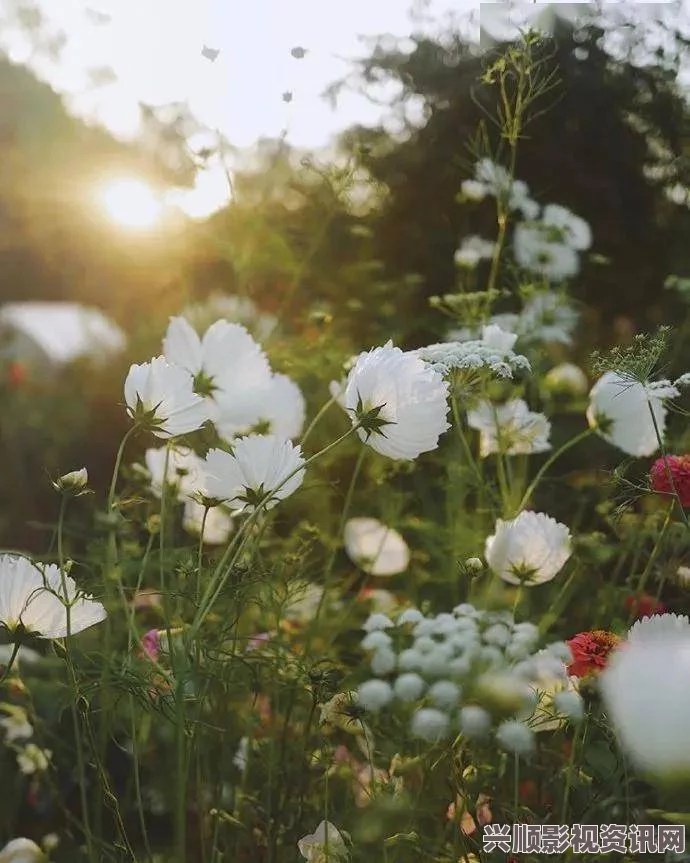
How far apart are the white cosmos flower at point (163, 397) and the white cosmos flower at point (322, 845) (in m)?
0.26

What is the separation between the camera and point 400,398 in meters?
0.58

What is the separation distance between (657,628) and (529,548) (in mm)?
213

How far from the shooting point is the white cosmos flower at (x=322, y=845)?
62 cm

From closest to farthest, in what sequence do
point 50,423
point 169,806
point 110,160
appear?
point 169,806 → point 50,423 → point 110,160

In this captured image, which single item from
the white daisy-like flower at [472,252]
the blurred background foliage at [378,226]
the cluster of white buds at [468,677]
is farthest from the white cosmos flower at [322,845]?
the white daisy-like flower at [472,252]

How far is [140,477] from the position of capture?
0.93 metres

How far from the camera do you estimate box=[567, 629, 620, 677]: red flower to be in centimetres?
57

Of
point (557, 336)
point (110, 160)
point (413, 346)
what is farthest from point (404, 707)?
point (110, 160)

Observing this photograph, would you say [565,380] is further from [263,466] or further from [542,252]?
[263,466]

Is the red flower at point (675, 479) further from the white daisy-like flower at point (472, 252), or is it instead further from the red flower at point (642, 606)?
the white daisy-like flower at point (472, 252)

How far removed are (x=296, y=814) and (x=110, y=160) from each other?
2.04 meters

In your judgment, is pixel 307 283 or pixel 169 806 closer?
pixel 169 806

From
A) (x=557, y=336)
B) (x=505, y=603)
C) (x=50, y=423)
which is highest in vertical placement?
(x=50, y=423)

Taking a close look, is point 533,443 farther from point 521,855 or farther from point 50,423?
point 50,423
